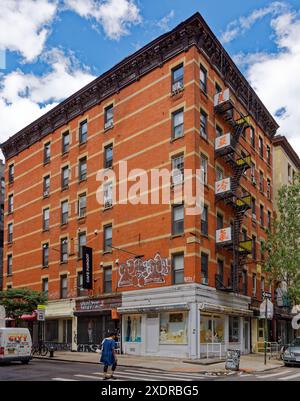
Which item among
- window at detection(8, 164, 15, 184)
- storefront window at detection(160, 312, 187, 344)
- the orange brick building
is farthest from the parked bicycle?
window at detection(8, 164, 15, 184)

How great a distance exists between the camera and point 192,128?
108 feet

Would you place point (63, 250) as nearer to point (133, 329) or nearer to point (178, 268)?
point (133, 329)

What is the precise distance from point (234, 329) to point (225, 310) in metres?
3.60

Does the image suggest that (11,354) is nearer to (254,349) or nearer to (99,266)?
(99,266)

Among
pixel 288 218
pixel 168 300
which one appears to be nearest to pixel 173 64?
pixel 288 218

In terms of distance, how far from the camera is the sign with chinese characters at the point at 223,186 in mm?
34156

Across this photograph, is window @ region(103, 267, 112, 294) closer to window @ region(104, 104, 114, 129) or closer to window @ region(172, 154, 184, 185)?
window @ region(172, 154, 184, 185)

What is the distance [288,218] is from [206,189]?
6566 mm

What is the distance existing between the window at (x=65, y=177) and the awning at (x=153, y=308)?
13248 millimetres

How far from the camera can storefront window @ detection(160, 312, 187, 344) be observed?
31.2 metres

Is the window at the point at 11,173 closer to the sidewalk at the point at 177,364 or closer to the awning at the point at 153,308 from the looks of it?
the awning at the point at 153,308

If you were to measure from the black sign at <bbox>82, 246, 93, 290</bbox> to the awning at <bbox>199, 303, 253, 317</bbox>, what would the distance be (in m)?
10.3

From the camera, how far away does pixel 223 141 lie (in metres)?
35.3

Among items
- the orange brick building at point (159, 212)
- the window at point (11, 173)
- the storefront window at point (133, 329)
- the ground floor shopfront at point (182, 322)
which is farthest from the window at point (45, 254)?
the storefront window at point (133, 329)
